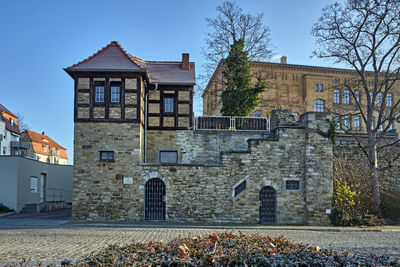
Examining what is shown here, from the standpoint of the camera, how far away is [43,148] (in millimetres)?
58000

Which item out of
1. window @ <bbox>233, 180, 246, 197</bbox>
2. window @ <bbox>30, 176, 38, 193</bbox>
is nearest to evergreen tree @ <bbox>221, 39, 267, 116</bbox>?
window @ <bbox>233, 180, 246, 197</bbox>

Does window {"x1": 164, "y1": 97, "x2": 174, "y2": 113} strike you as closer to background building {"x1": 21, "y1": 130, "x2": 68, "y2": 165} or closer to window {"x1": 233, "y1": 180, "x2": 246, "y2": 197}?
window {"x1": 233, "y1": 180, "x2": 246, "y2": 197}

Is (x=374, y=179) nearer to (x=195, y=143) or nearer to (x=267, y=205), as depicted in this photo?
(x=267, y=205)

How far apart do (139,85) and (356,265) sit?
1568 centimetres

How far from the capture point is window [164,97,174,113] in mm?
21828

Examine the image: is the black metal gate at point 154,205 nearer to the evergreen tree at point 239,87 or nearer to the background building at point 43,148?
the evergreen tree at point 239,87

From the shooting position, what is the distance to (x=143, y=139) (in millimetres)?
20922

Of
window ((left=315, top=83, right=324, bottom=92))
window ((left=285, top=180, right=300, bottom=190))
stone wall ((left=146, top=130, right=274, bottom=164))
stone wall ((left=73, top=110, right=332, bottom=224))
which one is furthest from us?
window ((left=315, top=83, right=324, bottom=92))

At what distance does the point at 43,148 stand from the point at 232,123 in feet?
142

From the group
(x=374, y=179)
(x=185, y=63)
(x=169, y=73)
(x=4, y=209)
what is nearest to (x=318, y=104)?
(x=185, y=63)

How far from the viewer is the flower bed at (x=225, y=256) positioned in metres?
5.30

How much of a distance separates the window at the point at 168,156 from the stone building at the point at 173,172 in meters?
2.40

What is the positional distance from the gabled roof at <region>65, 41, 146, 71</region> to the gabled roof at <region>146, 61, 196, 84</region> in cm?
228

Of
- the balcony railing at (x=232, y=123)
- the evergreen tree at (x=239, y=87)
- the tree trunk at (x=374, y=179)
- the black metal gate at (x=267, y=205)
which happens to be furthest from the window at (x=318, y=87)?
the black metal gate at (x=267, y=205)
